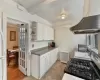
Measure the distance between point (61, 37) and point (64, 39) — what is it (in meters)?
0.24

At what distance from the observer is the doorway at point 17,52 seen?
3.16 m

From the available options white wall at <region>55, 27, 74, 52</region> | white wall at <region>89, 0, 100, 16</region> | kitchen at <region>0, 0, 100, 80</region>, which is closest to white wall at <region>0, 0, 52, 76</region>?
kitchen at <region>0, 0, 100, 80</region>

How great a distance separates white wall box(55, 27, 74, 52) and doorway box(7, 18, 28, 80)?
8.34 ft

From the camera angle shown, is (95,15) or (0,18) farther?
(0,18)

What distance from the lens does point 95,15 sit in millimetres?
1293

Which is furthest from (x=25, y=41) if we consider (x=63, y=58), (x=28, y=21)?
(x=63, y=58)

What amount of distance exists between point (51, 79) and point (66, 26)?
3.31 m

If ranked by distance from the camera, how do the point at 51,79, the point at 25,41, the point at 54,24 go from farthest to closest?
the point at 54,24, the point at 25,41, the point at 51,79

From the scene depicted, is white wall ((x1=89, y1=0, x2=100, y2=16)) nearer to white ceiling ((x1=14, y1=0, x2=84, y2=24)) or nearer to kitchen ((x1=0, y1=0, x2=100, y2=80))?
kitchen ((x1=0, y1=0, x2=100, y2=80))

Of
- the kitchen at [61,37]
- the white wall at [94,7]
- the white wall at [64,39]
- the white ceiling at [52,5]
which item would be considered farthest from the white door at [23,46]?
the white wall at [64,39]

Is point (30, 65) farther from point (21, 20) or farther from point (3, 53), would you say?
point (21, 20)

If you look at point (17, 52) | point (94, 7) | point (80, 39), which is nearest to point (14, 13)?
point (94, 7)

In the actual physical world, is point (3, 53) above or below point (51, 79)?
above

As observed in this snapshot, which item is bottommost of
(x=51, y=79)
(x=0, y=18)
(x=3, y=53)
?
(x=51, y=79)
